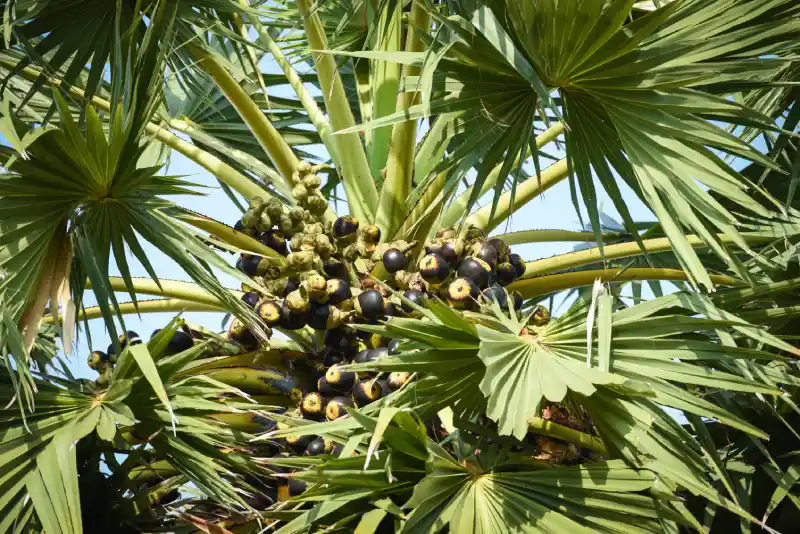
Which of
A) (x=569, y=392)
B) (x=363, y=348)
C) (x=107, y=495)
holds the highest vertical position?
(x=363, y=348)

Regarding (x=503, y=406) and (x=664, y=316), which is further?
(x=664, y=316)

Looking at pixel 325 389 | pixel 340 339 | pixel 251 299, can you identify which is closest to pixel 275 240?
pixel 251 299

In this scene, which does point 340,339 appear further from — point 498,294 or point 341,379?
point 498,294

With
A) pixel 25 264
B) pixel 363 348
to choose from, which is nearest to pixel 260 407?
pixel 363 348

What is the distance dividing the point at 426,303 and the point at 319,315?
0.76 metres

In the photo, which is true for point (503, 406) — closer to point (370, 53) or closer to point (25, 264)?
point (370, 53)

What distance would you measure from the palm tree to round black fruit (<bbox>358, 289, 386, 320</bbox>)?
11 millimetres

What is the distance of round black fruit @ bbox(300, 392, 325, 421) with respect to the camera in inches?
123

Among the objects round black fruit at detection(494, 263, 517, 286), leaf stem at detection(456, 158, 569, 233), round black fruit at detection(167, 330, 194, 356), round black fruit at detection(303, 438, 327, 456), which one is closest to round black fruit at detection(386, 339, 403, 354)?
round black fruit at detection(303, 438, 327, 456)

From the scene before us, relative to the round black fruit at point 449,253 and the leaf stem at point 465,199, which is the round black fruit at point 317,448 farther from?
the leaf stem at point 465,199

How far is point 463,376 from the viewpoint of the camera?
2.53 meters

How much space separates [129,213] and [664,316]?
170 cm

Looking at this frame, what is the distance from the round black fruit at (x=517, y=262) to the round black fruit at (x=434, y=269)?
0.28 metres

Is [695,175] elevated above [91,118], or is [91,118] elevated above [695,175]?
[91,118]
